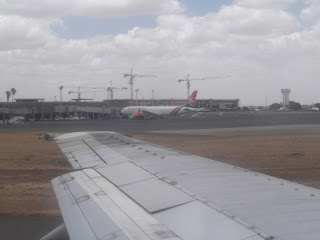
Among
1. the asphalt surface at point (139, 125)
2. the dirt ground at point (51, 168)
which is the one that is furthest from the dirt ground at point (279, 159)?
the asphalt surface at point (139, 125)

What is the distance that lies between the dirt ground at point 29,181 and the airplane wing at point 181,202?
316 centimetres

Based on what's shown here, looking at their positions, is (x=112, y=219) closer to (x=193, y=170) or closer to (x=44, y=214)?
(x=193, y=170)

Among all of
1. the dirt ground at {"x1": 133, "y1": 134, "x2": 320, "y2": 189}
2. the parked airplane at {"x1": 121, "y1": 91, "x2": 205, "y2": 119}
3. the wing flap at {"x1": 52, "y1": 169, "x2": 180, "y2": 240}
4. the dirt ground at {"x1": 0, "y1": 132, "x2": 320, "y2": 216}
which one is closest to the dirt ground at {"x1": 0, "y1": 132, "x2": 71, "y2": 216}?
the dirt ground at {"x1": 0, "y1": 132, "x2": 320, "y2": 216}

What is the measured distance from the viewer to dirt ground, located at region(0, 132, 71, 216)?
7.15 meters

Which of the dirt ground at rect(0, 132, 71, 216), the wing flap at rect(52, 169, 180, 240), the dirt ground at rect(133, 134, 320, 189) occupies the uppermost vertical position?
the wing flap at rect(52, 169, 180, 240)

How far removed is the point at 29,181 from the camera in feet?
31.6

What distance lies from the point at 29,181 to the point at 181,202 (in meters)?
7.79

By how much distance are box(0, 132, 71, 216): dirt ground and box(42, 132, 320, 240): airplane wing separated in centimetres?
316

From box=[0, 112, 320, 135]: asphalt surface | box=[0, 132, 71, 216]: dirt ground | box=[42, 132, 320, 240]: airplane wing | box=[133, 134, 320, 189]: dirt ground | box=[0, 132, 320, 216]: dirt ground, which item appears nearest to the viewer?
box=[42, 132, 320, 240]: airplane wing

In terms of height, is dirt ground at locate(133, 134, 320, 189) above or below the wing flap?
below

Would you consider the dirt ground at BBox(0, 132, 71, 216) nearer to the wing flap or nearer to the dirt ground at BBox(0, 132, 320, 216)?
the dirt ground at BBox(0, 132, 320, 216)

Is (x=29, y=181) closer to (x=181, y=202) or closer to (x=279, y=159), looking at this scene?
(x=181, y=202)

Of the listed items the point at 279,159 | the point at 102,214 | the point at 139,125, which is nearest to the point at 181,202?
the point at 102,214

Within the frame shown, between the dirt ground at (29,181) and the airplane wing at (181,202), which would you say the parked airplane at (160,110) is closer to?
the dirt ground at (29,181)
